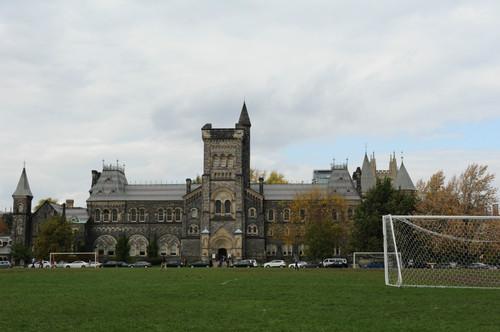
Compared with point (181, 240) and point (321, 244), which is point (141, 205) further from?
point (321, 244)

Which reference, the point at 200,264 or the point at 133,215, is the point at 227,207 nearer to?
the point at 200,264

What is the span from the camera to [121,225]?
3735 inches

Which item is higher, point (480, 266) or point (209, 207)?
point (209, 207)

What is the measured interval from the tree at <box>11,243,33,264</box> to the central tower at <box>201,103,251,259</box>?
79.1 feet


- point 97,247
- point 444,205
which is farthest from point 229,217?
point 444,205

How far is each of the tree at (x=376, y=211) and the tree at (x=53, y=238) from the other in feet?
130

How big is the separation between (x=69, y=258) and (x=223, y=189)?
2229cm

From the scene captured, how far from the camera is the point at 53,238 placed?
85.9m

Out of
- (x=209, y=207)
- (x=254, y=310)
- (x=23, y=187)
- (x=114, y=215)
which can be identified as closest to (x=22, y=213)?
(x=23, y=187)

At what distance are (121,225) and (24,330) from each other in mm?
80441

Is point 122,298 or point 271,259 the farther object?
point 271,259

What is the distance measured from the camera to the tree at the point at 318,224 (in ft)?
245

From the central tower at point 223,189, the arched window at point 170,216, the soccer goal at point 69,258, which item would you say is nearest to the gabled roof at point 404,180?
the central tower at point 223,189

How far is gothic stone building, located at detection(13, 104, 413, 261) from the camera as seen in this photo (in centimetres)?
9012
